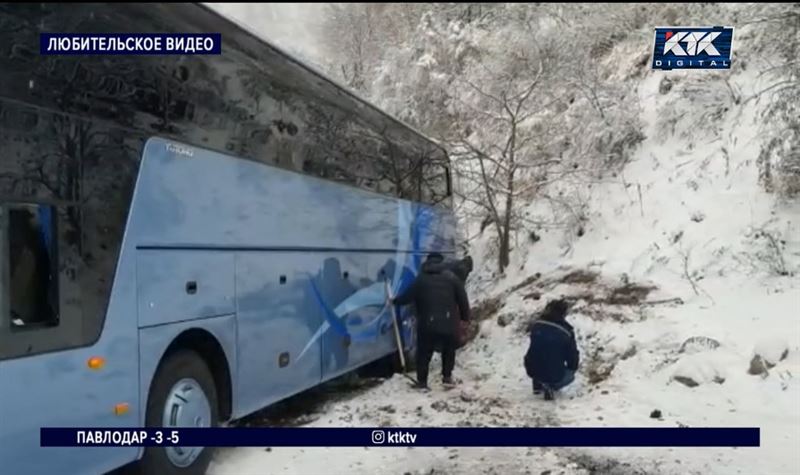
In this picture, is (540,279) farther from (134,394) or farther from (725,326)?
(134,394)

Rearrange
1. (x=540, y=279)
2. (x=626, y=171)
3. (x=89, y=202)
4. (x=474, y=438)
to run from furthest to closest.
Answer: (x=626, y=171) → (x=540, y=279) → (x=474, y=438) → (x=89, y=202)

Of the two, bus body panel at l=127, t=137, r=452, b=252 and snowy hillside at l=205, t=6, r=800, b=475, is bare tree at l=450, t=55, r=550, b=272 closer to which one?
snowy hillside at l=205, t=6, r=800, b=475

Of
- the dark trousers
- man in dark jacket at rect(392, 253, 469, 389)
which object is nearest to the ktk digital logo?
man in dark jacket at rect(392, 253, 469, 389)

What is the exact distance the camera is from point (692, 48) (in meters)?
6.39

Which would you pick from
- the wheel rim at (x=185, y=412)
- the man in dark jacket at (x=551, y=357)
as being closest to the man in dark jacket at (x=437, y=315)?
the man in dark jacket at (x=551, y=357)

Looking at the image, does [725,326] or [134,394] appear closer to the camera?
[134,394]

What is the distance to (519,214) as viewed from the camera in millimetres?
16234

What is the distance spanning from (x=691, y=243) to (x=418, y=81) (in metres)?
10.4

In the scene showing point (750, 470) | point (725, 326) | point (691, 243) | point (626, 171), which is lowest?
point (750, 470)

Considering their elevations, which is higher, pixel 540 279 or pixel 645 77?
pixel 645 77

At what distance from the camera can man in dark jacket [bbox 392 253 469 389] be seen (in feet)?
29.5

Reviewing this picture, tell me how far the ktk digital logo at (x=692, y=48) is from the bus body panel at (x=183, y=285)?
4.24 meters

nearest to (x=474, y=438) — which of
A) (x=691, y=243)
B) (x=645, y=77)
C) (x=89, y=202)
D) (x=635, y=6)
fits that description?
(x=89, y=202)

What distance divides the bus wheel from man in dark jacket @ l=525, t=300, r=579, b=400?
162 inches
